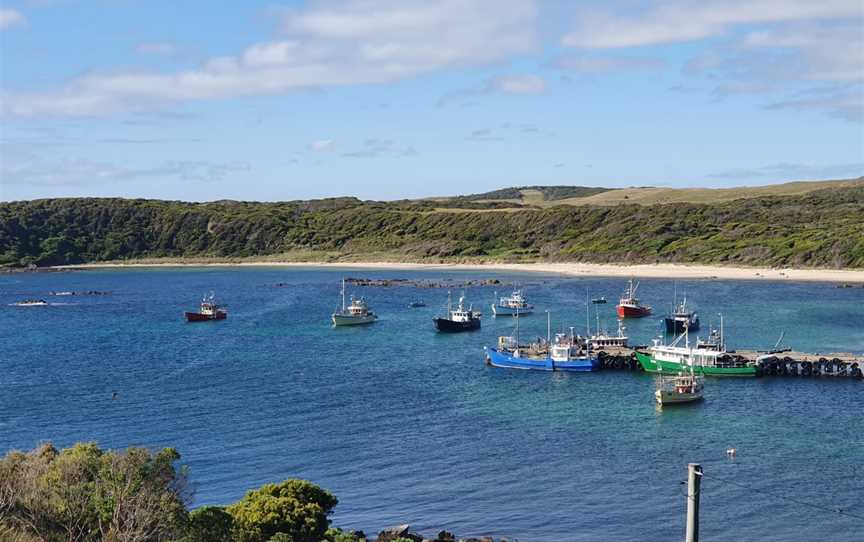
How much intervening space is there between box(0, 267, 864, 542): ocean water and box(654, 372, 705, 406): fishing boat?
0.73 metres

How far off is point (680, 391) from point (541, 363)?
51.3 ft

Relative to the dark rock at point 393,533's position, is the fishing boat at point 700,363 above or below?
above

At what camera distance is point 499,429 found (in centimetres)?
5381

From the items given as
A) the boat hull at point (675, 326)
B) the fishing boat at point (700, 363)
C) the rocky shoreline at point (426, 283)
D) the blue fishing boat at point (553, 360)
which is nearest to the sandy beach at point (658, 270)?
the rocky shoreline at point (426, 283)

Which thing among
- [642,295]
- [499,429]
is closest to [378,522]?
[499,429]

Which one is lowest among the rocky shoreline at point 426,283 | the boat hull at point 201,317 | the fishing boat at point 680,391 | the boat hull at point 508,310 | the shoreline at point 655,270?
the fishing boat at point 680,391

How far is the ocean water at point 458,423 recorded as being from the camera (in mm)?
40031

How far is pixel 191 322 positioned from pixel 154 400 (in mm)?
49095

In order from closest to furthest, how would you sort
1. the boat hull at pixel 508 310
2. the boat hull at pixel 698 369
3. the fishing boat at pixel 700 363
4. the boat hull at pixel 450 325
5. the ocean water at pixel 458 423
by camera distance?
the ocean water at pixel 458 423
the boat hull at pixel 698 369
the fishing boat at pixel 700 363
the boat hull at pixel 450 325
the boat hull at pixel 508 310

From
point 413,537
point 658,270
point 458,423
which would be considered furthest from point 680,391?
point 658,270

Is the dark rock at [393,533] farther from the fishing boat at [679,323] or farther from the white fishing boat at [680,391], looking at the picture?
the fishing boat at [679,323]

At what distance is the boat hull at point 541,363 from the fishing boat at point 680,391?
10948mm

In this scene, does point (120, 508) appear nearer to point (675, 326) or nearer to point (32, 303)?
point (675, 326)

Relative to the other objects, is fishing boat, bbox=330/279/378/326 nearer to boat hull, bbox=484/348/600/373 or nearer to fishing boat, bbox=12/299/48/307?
boat hull, bbox=484/348/600/373
